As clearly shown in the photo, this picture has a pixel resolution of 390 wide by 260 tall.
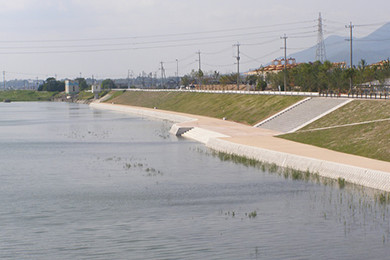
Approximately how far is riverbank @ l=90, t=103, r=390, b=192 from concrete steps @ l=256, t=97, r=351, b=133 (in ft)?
8.15

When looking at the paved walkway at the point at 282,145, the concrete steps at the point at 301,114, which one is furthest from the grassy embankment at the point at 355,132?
the concrete steps at the point at 301,114

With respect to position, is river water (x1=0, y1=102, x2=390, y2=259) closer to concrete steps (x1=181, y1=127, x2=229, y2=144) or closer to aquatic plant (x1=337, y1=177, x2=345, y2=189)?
aquatic plant (x1=337, y1=177, x2=345, y2=189)

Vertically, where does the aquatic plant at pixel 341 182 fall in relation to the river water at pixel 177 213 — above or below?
above

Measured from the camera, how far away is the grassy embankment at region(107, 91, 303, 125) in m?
81.4

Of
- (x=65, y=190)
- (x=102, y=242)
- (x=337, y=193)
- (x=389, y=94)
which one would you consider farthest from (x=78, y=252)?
(x=389, y=94)

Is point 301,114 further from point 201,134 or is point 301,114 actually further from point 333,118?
point 201,134

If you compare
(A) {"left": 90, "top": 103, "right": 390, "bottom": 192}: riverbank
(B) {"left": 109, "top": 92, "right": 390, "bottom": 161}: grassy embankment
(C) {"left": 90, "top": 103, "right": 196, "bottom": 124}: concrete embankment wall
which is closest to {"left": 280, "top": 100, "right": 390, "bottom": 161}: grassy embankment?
(B) {"left": 109, "top": 92, "right": 390, "bottom": 161}: grassy embankment

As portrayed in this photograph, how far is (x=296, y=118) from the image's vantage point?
6969cm

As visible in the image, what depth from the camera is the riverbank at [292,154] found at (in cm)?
3481

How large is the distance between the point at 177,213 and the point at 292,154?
15781mm

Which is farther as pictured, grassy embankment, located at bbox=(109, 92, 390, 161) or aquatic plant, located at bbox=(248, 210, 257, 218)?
grassy embankment, located at bbox=(109, 92, 390, 161)

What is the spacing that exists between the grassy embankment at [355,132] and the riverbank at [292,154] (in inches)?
53.3

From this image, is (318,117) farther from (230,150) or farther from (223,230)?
(223,230)

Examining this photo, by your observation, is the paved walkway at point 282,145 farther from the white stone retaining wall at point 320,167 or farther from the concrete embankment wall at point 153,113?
the concrete embankment wall at point 153,113
